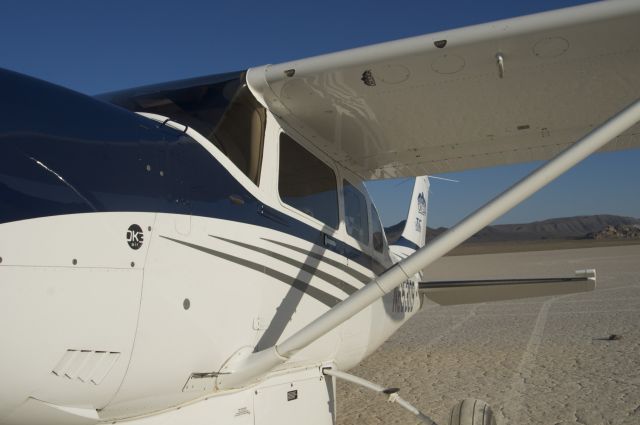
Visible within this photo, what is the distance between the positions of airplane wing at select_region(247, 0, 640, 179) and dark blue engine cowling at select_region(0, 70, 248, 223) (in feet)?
3.06

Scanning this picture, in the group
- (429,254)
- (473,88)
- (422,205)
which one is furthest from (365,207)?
(422,205)

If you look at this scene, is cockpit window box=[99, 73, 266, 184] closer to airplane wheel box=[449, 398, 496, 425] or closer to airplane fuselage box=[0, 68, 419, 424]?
airplane fuselage box=[0, 68, 419, 424]

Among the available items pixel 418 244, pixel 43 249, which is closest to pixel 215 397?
pixel 43 249

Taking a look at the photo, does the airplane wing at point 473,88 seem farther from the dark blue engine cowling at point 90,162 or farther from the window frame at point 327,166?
the dark blue engine cowling at point 90,162

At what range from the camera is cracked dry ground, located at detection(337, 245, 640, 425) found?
5113 mm

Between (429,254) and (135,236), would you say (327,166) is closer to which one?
(429,254)

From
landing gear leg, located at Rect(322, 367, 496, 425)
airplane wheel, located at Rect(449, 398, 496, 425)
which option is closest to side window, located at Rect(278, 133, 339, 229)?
landing gear leg, located at Rect(322, 367, 496, 425)

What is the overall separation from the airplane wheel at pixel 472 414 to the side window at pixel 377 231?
1.66 meters

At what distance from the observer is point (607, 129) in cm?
247

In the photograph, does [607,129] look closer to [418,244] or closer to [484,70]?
[484,70]

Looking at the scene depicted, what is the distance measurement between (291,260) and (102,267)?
1410 millimetres

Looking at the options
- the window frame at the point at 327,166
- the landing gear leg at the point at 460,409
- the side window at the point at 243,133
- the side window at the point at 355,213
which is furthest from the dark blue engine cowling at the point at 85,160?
the side window at the point at 355,213

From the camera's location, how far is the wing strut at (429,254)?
249cm

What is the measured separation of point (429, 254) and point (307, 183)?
1303 millimetres
